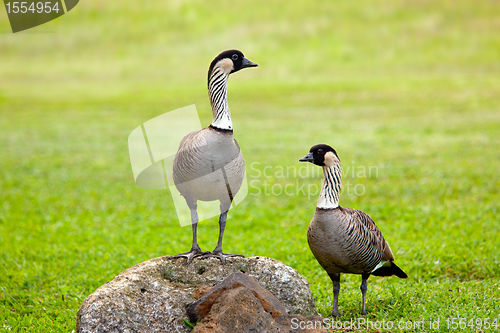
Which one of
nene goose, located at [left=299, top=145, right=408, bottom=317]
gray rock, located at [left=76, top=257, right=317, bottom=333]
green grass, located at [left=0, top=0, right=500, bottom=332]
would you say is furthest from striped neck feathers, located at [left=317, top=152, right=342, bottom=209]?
green grass, located at [left=0, top=0, right=500, bottom=332]

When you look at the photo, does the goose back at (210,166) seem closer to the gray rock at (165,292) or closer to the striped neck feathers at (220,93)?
the striped neck feathers at (220,93)

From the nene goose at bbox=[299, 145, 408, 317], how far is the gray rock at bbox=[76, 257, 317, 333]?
0.41 metres

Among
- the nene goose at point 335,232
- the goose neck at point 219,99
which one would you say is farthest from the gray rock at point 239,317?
the goose neck at point 219,99

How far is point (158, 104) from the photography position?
24891mm

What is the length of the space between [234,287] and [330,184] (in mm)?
1415

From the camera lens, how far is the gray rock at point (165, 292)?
434cm

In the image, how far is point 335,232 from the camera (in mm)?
4785

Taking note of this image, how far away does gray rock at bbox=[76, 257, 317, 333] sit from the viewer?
434 centimetres

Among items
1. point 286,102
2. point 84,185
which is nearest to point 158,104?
point 286,102

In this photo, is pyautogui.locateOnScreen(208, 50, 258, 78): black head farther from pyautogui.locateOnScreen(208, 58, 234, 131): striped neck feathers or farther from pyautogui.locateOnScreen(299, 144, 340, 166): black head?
pyautogui.locateOnScreen(299, 144, 340, 166): black head

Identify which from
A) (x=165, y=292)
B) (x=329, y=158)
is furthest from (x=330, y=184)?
(x=165, y=292)

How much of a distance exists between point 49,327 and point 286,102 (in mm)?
20763

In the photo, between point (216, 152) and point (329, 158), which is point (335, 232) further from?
point (216, 152)

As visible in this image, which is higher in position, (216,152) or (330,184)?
(216,152)
